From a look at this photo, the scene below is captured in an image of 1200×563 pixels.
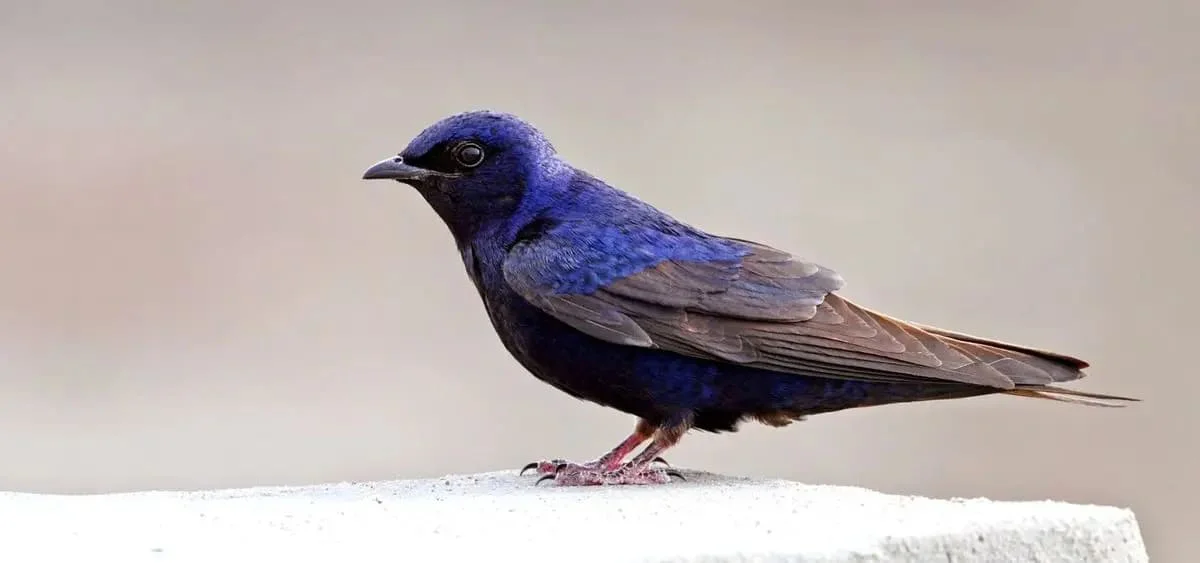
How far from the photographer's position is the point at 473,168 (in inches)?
166

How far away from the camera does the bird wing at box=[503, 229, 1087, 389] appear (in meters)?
3.83

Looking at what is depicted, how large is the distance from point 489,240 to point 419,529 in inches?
52.8

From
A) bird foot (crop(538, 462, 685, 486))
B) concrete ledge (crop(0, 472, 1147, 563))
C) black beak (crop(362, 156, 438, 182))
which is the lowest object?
concrete ledge (crop(0, 472, 1147, 563))

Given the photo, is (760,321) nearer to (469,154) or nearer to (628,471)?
(628,471)

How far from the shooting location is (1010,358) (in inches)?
151

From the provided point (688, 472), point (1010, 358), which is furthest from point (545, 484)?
point (1010, 358)

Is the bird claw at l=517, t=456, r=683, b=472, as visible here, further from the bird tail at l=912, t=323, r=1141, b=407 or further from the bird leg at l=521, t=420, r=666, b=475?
the bird tail at l=912, t=323, r=1141, b=407

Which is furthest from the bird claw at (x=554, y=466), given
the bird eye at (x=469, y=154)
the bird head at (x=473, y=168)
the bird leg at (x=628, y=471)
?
the bird eye at (x=469, y=154)

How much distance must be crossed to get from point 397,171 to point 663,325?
785mm

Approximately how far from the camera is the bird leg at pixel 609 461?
393 cm

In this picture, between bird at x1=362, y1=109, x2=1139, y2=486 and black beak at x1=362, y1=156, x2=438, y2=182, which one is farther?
black beak at x1=362, y1=156, x2=438, y2=182

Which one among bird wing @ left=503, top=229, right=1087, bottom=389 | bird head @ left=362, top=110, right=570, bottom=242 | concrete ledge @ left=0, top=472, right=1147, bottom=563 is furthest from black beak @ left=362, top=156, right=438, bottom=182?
concrete ledge @ left=0, top=472, right=1147, bottom=563

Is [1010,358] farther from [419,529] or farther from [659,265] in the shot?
[419,529]

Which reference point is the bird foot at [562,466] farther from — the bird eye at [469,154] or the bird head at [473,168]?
the bird eye at [469,154]
